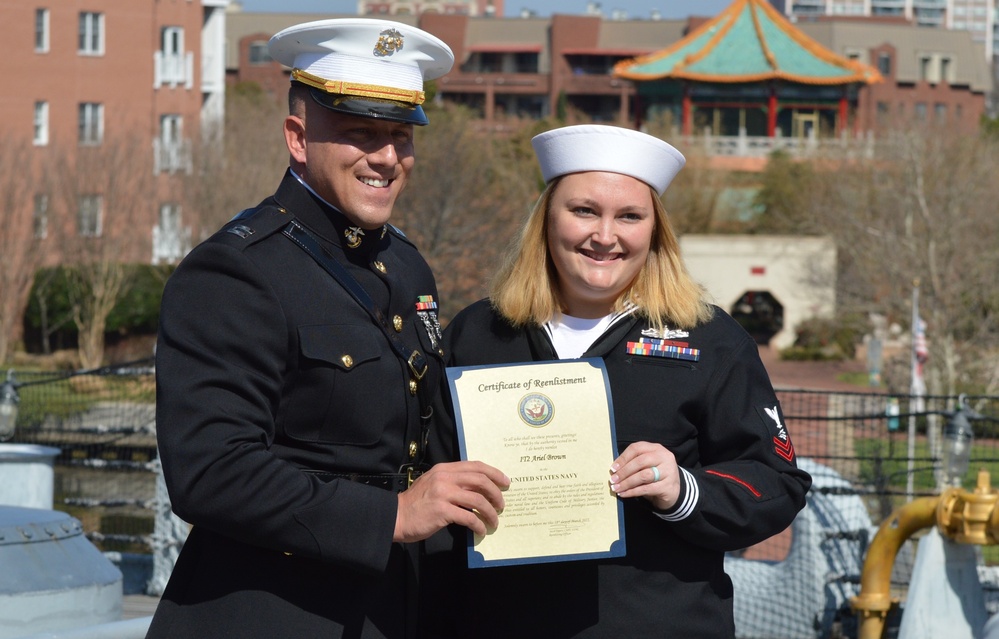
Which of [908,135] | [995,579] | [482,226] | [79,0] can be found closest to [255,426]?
[995,579]

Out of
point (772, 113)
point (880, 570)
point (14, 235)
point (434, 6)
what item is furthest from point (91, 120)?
point (434, 6)

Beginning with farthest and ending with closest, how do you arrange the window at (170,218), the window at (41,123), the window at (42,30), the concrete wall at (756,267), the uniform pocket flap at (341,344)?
the concrete wall at (756,267)
the window at (42,30)
the window at (41,123)
the window at (170,218)
the uniform pocket flap at (341,344)

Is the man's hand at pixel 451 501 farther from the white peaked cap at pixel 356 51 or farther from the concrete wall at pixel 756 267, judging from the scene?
the concrete wall at pixel 756 267

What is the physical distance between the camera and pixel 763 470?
3.12 metres

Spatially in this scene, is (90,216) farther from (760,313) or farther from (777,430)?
(777,430)

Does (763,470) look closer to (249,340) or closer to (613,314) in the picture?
(613,314)

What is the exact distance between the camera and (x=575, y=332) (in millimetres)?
3330

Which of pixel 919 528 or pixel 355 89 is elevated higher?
pixel 355 89

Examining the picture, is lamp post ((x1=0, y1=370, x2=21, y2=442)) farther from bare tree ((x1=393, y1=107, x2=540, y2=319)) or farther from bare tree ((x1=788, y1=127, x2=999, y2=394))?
bare tree ((x1=788, y1=127, x2=999, y2=394))

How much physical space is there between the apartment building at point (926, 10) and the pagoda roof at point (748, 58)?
219 ft

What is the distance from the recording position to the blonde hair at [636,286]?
3.29 metres

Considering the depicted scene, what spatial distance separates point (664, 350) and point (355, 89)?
92 centimetres

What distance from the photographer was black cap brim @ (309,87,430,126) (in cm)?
294

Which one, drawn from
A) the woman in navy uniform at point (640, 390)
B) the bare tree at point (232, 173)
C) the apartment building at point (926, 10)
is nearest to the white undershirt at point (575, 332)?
the woman in navy uniform at point (640, 390)
